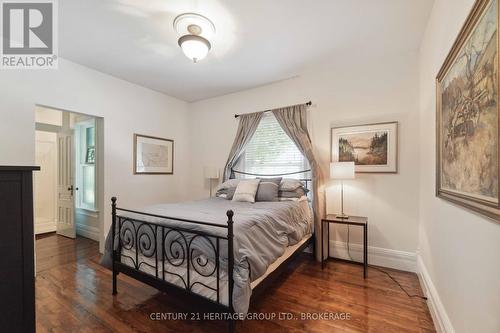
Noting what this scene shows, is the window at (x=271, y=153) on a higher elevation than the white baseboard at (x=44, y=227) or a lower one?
higher

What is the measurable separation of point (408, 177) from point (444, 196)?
51.3 inches

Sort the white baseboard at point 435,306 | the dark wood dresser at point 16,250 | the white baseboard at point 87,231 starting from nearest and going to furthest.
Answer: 1. the dark wood dresser at point 16,250
2. the white baseboard at point 435,306
3. the white baseboard at point 87,231

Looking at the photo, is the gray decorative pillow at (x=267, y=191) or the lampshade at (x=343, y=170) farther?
the gray decorative pillow at (x=267, y=191)

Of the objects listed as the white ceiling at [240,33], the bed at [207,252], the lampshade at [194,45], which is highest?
the white ceiling at [240,33]

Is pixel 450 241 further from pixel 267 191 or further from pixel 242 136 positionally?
pixel 242 136

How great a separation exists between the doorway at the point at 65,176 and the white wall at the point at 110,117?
3.30ft

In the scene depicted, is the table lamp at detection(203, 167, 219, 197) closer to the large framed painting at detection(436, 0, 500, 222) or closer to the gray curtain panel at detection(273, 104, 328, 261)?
the gray curtain panel at detection(273, 104, 328, 261)

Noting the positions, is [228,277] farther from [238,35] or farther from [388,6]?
[388,6]

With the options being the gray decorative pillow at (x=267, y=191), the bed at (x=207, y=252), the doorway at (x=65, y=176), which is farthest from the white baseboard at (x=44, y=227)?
the gray decorative pillow at (x=267, y=191)

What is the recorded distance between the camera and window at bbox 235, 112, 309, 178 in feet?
11.9

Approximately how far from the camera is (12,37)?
2471mm

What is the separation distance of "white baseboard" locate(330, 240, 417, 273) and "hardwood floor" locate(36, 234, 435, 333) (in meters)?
0.12

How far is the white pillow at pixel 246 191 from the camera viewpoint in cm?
311

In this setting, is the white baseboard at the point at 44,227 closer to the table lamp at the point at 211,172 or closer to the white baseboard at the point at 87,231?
the white baseboard at the point at 87,231
